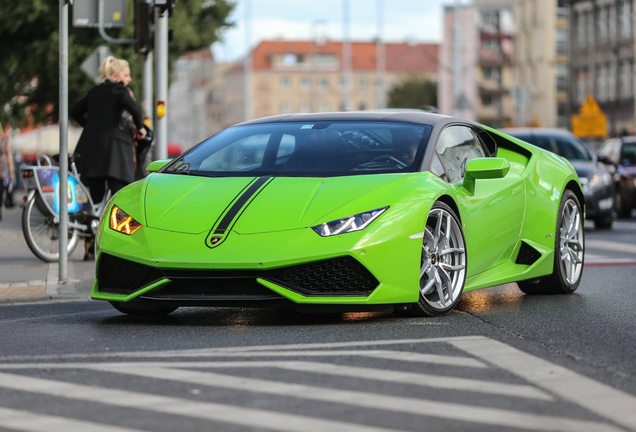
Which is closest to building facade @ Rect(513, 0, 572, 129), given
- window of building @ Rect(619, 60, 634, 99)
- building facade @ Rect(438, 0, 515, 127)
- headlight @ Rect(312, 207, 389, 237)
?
window of building @ Rect(619, 60, 634, 99)

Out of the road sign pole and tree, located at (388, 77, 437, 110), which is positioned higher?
tree, located at (388, 77, 437, 110)

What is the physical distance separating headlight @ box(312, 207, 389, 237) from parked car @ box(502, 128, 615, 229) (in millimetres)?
14420

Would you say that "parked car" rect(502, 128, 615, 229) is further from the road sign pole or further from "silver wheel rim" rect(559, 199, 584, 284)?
"silver wheel rim" rect(559, 199, 584, 284)

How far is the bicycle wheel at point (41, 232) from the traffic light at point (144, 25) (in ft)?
6.85

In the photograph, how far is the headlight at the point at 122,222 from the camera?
29.0ft

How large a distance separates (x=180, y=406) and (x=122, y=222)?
10.6 feet

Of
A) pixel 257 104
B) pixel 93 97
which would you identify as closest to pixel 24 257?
pixel 93 97

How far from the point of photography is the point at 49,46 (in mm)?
41812

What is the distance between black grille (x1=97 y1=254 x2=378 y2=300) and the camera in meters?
8.41

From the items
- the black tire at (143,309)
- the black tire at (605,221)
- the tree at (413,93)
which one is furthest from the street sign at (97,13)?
the tree at (413,93)

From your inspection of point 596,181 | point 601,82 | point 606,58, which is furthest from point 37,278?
point 601,82

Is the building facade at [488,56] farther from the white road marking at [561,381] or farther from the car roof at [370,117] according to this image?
the white road marking at [561,381]

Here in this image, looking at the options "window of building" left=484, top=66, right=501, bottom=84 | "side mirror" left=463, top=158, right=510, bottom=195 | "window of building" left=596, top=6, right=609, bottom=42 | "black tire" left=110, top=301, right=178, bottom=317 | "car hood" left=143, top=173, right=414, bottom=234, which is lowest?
"black tire" left=110, top=301, right=178, bottom=317

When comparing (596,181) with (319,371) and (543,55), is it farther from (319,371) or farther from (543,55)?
(543,55)
